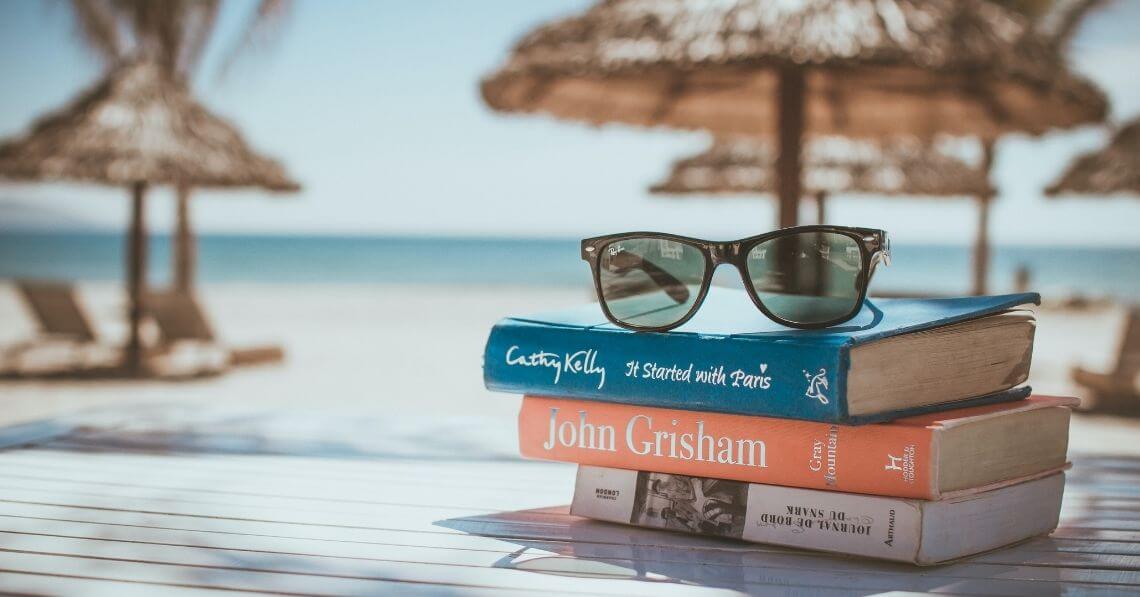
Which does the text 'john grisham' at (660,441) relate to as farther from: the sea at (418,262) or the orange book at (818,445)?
the sea at (418,262)

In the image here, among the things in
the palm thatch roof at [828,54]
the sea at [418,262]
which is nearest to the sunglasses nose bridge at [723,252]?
the palm thatch roof at [828,54]

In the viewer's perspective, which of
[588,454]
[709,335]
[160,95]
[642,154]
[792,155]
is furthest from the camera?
[642,154]

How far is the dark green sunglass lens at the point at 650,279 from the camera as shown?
4.39 feet

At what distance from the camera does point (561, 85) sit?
4.40m

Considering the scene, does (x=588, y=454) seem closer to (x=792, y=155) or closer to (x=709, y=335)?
(x=709, y=335)

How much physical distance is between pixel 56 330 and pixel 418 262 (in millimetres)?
39017

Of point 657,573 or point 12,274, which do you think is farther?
point 12,274

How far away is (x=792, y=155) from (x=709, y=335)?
8.86 feet

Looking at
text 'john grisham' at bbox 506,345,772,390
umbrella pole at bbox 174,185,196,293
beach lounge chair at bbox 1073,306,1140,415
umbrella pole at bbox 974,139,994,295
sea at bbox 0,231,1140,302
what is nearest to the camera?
text 'john grisham' at bbox 506,345,772,390

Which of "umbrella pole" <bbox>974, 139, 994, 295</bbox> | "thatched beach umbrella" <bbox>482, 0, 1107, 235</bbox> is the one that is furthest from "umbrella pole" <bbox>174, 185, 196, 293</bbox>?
"umbrella pole" <bbox>974, 139, 994, 295</bbox>

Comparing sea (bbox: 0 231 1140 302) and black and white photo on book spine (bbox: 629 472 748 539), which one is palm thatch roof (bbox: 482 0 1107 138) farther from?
sea (bbox: 0 231 1140 302)

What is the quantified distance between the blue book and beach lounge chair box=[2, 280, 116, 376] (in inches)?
319

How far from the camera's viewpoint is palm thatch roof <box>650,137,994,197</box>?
10859mm

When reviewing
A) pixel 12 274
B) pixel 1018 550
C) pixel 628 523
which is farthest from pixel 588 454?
pixel 12 274
